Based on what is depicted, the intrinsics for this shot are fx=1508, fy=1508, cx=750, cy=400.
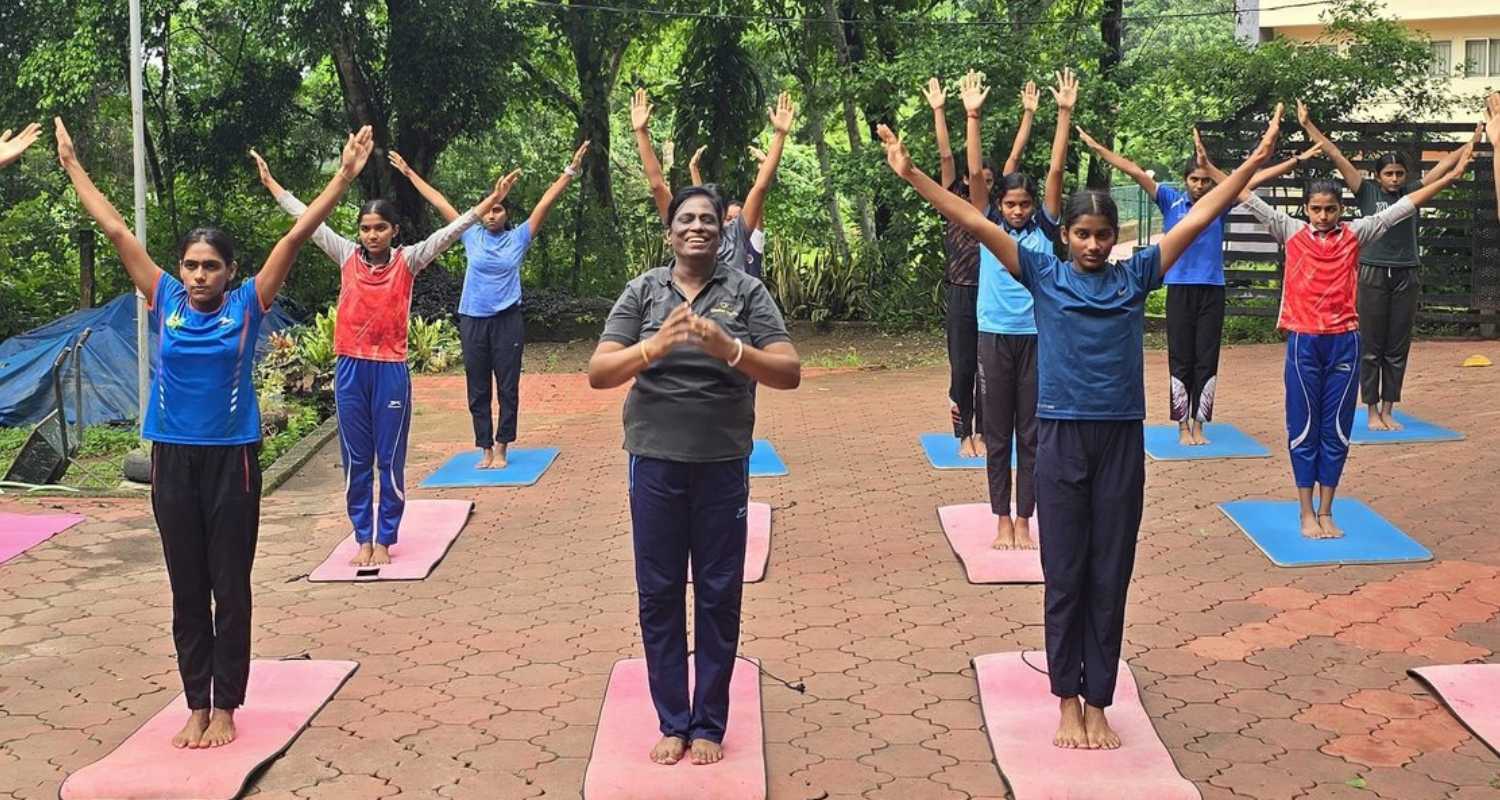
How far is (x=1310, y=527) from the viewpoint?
7.35 meters

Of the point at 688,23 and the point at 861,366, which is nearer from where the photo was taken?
the point at 861,366

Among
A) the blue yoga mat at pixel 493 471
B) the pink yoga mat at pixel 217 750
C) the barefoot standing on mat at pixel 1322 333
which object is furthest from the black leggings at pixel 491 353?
the barefoot standing on mat at pixel 1322 333

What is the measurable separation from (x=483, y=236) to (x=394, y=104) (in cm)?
857

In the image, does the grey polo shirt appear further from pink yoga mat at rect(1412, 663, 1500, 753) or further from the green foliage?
the green foliage

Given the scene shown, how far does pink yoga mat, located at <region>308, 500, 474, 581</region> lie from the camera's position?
7.17m

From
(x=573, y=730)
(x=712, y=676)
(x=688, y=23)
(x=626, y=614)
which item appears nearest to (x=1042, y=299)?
(x=712, y=676)

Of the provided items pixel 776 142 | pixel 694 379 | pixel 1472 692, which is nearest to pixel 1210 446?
pixel 776 142

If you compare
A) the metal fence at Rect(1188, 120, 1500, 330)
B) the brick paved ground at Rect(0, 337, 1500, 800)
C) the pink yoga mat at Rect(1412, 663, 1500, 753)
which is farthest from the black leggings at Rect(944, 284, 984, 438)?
the metal fence at Rect(1188, 120, 1500, 330)

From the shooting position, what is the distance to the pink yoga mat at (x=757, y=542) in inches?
278

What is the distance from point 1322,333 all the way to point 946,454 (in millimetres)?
3200

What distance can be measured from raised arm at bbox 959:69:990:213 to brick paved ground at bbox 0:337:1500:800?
1.76 metres

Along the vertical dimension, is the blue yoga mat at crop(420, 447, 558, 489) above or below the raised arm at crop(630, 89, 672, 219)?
below

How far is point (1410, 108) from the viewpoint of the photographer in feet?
53.4

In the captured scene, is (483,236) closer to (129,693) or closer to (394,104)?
(129,693)
